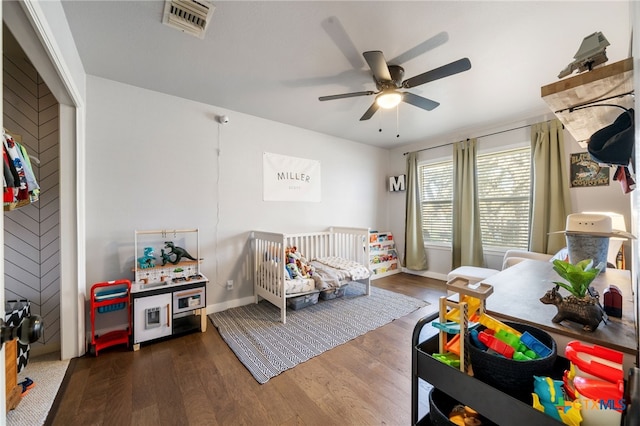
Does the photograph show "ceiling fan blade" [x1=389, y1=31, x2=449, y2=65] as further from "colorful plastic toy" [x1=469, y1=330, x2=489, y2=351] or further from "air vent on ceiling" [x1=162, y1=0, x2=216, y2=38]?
"colorful plastic toy" [x1=469, y1=330, x2=489, y2=351]

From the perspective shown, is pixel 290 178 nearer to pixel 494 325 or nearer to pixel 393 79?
pixel 393 79

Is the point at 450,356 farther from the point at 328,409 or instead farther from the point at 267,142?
the point at 267,142

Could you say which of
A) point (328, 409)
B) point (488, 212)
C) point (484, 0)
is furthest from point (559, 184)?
point (328, 409)

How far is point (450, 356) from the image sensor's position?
30.1 inches

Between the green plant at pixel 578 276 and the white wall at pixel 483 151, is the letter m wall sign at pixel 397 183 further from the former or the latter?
the green plant at pixel 578 276

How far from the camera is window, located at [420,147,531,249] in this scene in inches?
125

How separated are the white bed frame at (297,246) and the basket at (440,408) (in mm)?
1765

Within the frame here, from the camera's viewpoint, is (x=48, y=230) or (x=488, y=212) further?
(x=488, y=212)

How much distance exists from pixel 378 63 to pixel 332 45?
377mm

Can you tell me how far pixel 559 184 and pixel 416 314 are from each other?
221 cm

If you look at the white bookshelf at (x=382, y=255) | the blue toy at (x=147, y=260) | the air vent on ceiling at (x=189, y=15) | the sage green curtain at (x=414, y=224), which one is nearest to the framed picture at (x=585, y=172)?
the sage green curtain at (x=414, y=224)

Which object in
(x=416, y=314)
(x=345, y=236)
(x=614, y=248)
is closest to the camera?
(x=614, y=248)

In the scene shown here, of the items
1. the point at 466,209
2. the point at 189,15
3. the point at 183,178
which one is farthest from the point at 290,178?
the point at 466,209

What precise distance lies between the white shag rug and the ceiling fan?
2683 millimetres
